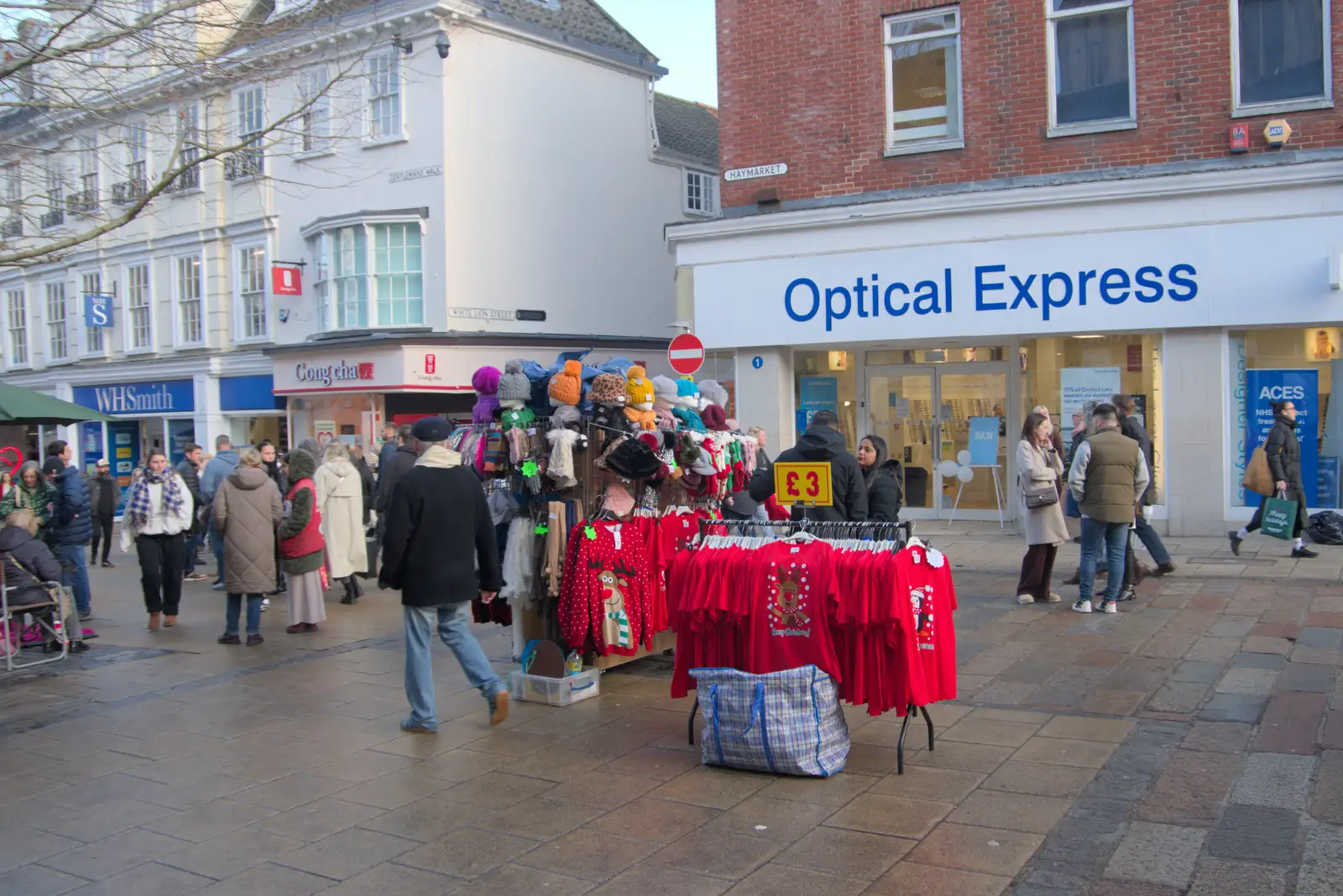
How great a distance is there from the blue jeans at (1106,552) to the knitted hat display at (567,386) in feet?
16.0

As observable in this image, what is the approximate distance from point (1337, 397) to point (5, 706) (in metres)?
14.6

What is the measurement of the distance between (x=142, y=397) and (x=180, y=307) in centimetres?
271

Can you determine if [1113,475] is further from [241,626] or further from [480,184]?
[480,184]

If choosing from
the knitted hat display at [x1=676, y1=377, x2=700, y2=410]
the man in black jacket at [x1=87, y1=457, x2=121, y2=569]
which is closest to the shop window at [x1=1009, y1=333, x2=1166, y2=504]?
the knitted hat display at [x1=676, y1=377, x2=700, y2=410]

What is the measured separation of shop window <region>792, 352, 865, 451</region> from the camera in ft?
57.3

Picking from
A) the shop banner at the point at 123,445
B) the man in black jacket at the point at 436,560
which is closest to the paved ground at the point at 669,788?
the man in black jacket at the point at 436,560

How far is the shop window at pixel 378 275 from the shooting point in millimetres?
21969

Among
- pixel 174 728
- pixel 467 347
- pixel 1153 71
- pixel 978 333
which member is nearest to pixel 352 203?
pixel 467 347

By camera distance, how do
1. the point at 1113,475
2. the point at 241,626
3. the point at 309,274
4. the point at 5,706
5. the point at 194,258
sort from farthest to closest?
the point at 194,258
the point at 309,274
the point at 241,626
the point at 1113,475
the point at 5,706

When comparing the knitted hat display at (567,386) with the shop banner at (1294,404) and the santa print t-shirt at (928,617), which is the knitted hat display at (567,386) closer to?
the santa print t-shirt at (928,617)

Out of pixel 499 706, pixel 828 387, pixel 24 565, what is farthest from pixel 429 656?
pixel 828 387

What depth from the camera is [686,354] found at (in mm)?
12766

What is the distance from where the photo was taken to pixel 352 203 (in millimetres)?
22875

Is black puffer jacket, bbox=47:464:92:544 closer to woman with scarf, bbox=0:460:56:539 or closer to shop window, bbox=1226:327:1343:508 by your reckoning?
woman with scarf, bbox=0:460:56:539
